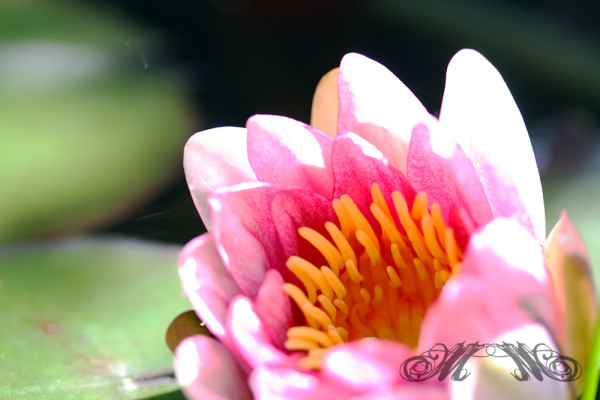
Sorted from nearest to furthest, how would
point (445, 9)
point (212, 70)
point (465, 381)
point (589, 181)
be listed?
point (465, 381) → point (589, 181) → point (445, 9) → point (212, 70)

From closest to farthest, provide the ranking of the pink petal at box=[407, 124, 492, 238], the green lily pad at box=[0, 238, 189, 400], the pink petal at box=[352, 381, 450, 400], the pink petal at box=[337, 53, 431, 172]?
the pink petal at box=[352, 381, 450, 400] → the pink petal at box=[407, 124, 492, 238] → the pink petal at box=[337, 53, 431, 172] → the green lily pad at box=[0, 238, 189, 400]

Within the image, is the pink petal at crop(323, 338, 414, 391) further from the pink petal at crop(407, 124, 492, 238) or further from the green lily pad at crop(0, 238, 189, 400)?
the green lily pad at crop(0, 238, 189, 400)

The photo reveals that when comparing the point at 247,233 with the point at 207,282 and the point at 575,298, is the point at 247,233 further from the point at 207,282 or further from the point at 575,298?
the point at 575,298

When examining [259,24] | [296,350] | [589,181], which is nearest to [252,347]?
[296,350]

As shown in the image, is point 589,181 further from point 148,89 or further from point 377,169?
point 148,89

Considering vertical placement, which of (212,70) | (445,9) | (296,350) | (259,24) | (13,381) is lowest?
(13,381)

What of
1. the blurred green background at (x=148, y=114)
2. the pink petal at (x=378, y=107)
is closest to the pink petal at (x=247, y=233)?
the pink petal at (x=378, y=107)

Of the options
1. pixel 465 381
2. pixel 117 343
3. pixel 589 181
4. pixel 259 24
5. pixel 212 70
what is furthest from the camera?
pixel 259 24

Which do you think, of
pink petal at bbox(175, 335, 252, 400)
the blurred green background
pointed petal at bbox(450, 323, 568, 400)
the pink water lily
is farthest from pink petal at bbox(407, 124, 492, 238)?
the blurred green background
